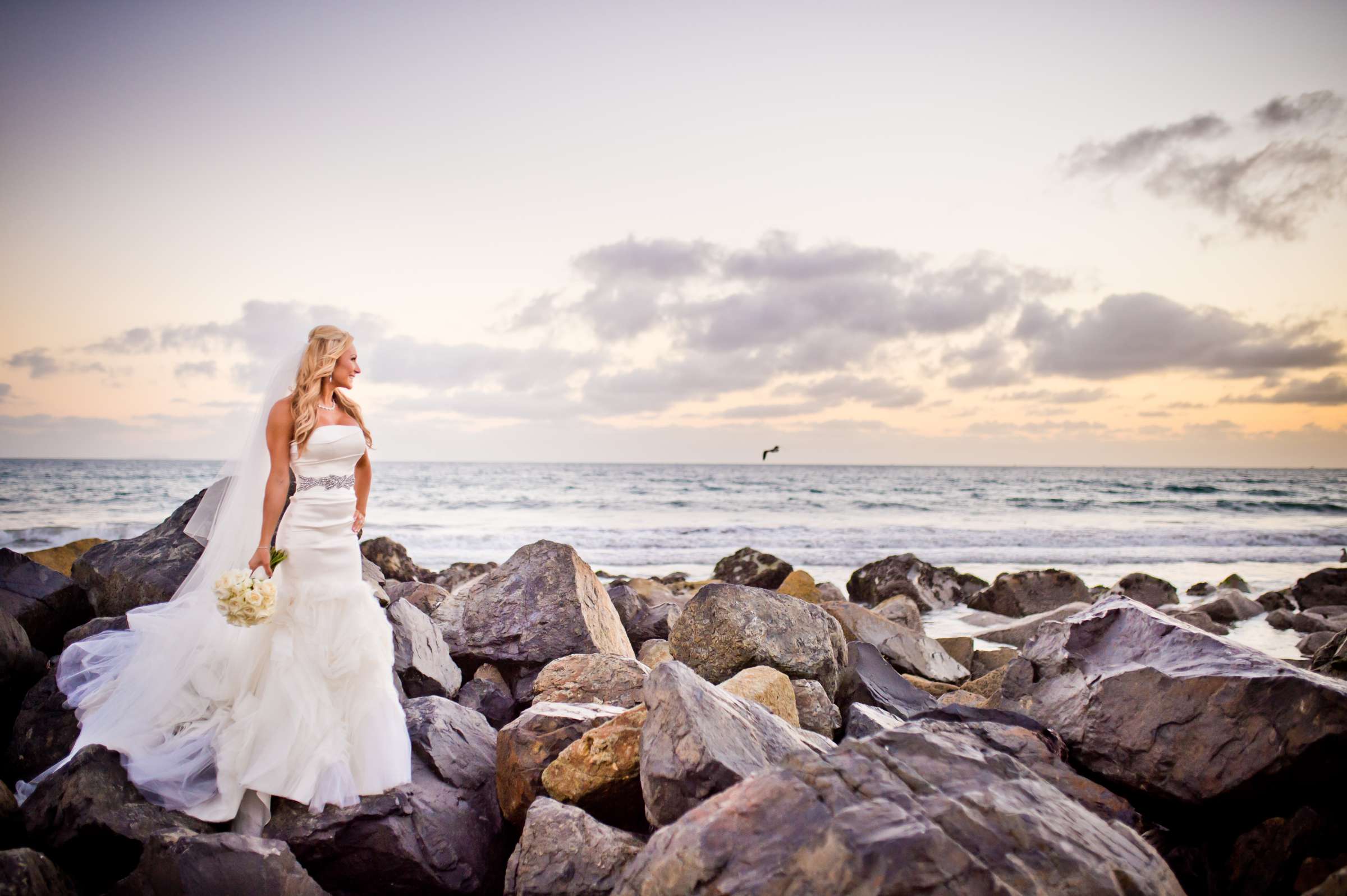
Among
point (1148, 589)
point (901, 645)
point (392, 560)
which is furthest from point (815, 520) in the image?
point (901, 645)

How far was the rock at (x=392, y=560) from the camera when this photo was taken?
13.8m

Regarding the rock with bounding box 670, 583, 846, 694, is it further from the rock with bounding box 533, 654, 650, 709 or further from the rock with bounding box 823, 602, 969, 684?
the rock with bounding box 823, 602, 969, 684

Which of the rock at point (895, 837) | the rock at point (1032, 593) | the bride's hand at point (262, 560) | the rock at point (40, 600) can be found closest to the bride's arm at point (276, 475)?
the bride's hand at point (262, 560)

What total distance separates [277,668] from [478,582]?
2709 millimetres

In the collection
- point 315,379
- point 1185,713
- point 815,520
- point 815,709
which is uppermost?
point 315,379

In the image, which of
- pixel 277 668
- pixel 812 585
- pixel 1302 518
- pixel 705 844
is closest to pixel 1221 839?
pixel 705 844

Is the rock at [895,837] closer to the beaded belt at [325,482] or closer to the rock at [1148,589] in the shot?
the beaded belt at [325,482]

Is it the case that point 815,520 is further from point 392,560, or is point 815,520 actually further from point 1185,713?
point 1185,713

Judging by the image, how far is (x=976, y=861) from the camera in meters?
2.21

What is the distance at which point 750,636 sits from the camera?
5.64 m

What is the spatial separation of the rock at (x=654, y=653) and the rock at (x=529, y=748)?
8.88 ft

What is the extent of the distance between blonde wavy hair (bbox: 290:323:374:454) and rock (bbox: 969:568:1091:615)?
41.5 ft

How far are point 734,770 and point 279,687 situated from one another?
2.62 meters

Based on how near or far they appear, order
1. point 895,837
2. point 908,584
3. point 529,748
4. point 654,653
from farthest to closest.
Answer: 1. point 908,584
2. point 654,653
3. point 529,748
4. point 895,837
